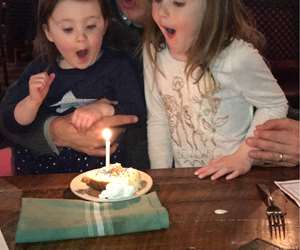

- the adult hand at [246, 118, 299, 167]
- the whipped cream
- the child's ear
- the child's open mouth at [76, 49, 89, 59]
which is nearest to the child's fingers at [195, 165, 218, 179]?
the adult hand at [246, 118, 299, 167]

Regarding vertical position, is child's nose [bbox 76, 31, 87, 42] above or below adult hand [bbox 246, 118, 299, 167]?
above

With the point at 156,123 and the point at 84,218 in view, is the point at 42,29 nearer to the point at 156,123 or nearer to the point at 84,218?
the point at 156,123

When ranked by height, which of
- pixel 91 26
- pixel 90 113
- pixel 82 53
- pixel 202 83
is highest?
pixel 91 26

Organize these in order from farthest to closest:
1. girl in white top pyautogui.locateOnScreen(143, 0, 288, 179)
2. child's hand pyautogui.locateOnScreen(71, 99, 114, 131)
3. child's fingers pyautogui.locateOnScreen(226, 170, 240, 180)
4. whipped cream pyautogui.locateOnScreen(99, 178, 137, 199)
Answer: child's hand pyautogui.locateOnScreen(71, 99, 114, 131), girl in white top pyautogui.locateOnScreen(143, 0, 288, 179), child's fingers pyautogui.locateOnScreen(226, 170, 240, 180), whipped cream pyautogui.locateOnScreen(99, 178, 137, 199)

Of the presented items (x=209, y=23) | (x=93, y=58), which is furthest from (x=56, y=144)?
(x=209, y=23)

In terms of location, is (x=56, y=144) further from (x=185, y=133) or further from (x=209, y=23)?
(x=209, y=23)

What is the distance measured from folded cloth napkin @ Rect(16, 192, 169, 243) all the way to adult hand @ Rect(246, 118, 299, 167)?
49 centimetres

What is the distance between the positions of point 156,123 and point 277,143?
513 millimetres

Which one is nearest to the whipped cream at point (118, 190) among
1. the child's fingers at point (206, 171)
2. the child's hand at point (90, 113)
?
the child's fingers at point (206, 171)

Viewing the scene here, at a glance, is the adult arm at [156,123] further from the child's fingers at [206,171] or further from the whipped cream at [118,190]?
A: the whipped cream at [118,190]

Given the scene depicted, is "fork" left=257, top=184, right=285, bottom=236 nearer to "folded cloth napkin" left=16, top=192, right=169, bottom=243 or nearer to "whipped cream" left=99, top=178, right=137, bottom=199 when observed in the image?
"folded cloth napkin" left=16, top=192, right=169, bottom=243

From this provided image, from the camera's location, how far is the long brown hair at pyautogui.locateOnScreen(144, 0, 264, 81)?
1.83 metres

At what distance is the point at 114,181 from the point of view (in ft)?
4.52

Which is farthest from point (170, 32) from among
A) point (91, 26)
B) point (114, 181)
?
point (114, 181)
